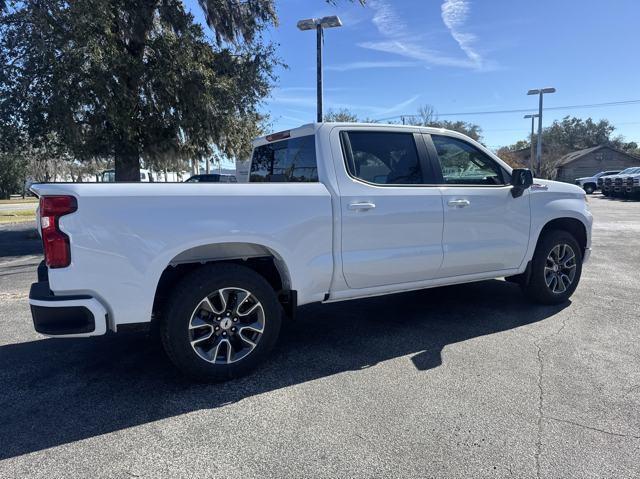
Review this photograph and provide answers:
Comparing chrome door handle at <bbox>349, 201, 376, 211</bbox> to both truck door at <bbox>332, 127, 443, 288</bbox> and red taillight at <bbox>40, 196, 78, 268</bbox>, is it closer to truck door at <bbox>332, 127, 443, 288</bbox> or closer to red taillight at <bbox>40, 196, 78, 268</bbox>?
truck door at <bbox>332, 127, 443, 288</bbox>

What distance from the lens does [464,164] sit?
15.5 feet

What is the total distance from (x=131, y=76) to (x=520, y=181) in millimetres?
10406

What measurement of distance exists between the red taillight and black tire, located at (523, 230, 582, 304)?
4.58m

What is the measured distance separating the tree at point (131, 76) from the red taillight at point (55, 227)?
30.5 ft

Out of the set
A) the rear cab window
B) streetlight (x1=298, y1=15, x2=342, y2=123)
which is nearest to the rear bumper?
the rear cab window

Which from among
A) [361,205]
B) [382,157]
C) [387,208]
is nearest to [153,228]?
[361,205]

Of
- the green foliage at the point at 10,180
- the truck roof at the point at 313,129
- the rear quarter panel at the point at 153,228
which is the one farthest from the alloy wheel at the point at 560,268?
the green foliage at the point at 10,180

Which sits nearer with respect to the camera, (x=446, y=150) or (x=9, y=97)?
(x=446, y=150)

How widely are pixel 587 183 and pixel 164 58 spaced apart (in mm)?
36085

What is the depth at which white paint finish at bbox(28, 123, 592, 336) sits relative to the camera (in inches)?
117

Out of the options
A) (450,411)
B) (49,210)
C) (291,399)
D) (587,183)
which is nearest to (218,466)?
(291,399)

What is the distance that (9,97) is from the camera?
11.1 metres

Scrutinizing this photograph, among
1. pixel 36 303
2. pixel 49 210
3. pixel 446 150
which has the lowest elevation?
pixel 36 303

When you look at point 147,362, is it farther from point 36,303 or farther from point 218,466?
point 218,466
